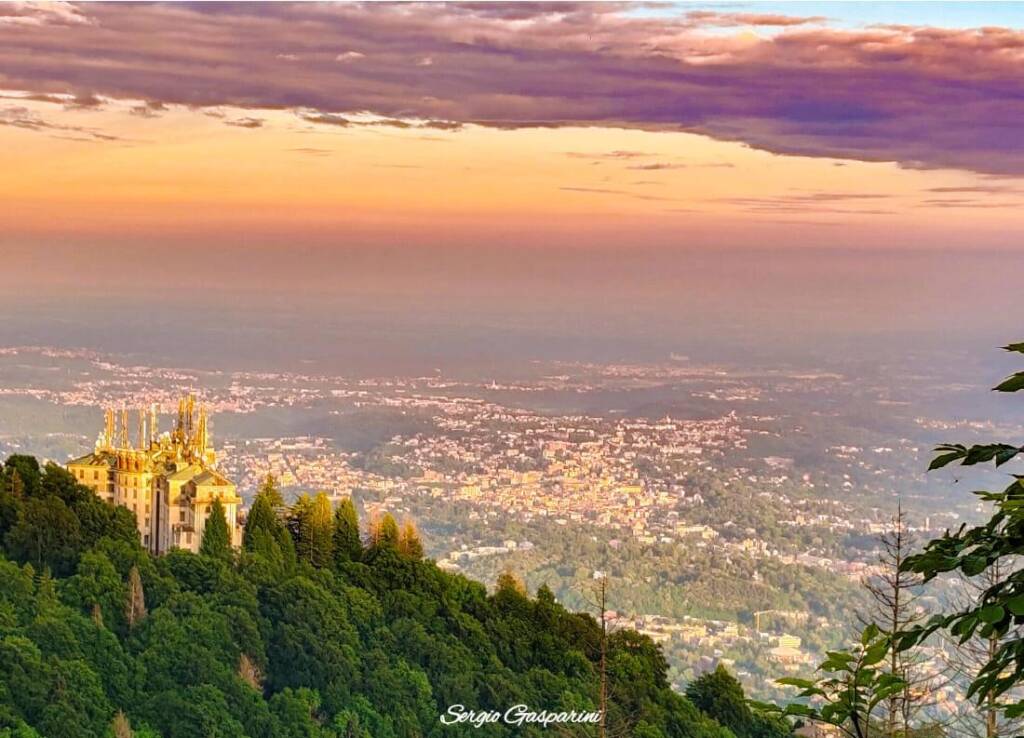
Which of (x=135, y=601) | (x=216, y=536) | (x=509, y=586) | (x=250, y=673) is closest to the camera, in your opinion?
(x=135, y=601)

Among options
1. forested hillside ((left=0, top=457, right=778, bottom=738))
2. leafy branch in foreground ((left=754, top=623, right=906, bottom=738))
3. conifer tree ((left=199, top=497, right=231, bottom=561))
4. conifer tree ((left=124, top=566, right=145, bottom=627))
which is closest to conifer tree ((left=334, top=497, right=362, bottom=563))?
forested hillside ((left=0, top=457, right=778, bottom=738))

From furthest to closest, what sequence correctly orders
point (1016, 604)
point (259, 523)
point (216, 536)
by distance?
point (259, 523)
point (216, 536)
point (1016, 604)

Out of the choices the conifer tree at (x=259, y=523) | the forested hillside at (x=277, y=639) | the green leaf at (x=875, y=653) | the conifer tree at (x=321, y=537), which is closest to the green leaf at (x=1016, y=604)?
the green leaf at (x=875, y=653)

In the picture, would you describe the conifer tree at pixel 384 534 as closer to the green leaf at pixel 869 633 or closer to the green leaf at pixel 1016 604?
the green leaf at pixel 869 633

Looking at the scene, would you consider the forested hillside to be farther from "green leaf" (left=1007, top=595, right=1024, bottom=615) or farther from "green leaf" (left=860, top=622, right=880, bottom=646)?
"green leaf" (left=1007, top=595, right=1024, bottom=615)

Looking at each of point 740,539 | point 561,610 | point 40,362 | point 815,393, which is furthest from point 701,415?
point 561,610

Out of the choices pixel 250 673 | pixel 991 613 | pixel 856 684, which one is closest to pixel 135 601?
pixel 250 673

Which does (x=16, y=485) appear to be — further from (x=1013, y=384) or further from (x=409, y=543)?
(x=1013, y=384)
